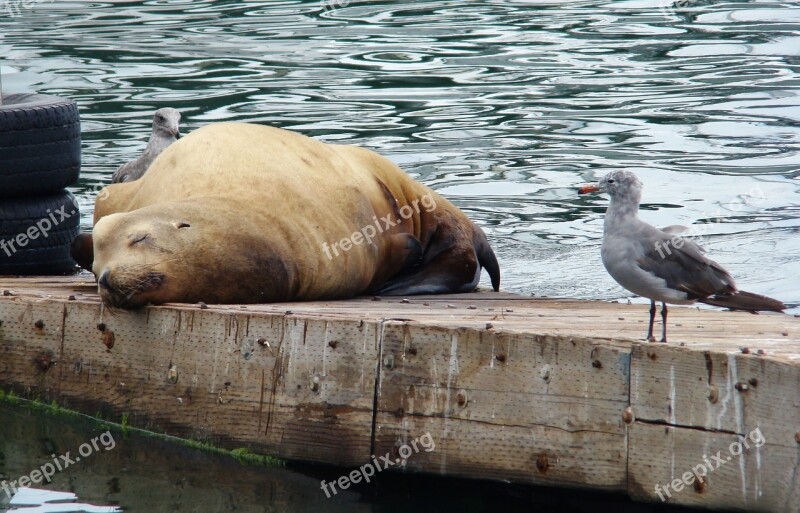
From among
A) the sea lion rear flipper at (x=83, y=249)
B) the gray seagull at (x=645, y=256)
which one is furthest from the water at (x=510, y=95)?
the sea lion rear flipper at (x=83, y=249)

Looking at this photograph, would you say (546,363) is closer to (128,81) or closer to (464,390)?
(464,390)

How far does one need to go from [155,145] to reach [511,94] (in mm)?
7038

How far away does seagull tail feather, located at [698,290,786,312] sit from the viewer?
4.78 meters

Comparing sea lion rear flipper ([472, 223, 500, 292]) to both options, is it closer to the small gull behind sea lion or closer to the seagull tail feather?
the small gull behind sea lion

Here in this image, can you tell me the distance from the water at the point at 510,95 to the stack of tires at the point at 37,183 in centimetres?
258

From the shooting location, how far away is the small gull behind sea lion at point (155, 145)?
27.2 feet

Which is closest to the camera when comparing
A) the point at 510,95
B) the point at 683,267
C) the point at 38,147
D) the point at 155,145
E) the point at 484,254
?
the point at 683,267

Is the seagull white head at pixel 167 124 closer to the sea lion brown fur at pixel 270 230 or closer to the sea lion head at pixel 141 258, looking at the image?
the sea lion brown fur at pixel 270 230

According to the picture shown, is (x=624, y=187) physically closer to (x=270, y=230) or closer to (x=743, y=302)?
(x=743, y=302)

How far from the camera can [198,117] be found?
13766mm

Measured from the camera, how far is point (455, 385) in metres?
4.57

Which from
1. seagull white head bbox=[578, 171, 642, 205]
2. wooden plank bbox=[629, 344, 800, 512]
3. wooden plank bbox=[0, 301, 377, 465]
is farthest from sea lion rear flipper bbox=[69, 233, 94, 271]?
wooden plank bbox=[629, 344, 800, 512]

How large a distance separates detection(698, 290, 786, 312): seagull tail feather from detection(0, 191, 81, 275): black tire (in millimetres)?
3676

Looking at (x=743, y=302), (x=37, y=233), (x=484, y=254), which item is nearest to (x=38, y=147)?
(x=37, y=233)
